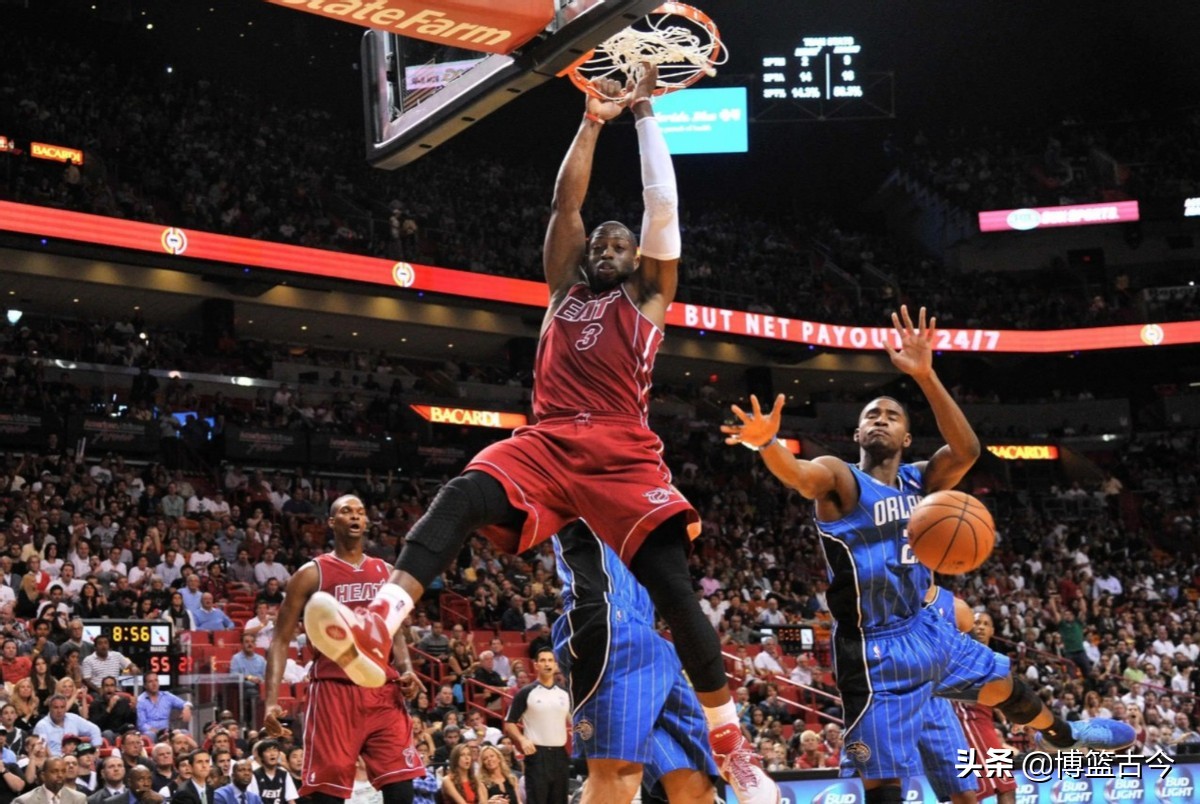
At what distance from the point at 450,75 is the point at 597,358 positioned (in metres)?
2.61

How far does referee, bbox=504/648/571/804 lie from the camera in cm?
1149

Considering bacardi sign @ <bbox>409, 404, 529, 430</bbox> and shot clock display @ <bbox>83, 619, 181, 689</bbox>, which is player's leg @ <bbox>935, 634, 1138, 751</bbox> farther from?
bacardi sign @ <bbox>409, 404, 529, 430</bbox>

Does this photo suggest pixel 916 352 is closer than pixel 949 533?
No

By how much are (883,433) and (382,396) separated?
25200 mm

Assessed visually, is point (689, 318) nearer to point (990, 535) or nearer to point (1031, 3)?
point (1031, 3)

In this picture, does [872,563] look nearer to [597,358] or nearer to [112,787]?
[597,358]

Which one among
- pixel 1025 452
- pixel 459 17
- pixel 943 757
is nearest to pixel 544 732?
pixel 943 757

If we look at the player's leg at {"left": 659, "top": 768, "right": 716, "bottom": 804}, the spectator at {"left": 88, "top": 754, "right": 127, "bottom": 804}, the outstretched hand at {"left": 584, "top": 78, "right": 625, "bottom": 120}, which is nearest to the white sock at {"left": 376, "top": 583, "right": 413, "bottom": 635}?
the player's leg at {"left": 659, "top": 768, "right": 716, "bottom": 804}

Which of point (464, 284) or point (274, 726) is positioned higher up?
point (464, 284)

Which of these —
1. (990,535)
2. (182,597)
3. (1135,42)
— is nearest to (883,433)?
(990,535)

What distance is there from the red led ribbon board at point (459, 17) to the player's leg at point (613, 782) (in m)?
3.39

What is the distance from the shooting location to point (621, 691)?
227 inches

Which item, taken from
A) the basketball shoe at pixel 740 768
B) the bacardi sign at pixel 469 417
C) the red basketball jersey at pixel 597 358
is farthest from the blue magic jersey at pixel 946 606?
the bacardi sign at pixel 469 417

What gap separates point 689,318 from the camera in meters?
33.1
